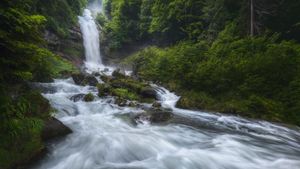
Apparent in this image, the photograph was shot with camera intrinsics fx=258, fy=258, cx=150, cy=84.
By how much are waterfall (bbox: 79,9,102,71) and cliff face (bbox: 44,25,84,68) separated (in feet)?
2.48

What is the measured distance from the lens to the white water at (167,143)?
19.3 feet

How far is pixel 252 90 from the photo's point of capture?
39.1ft

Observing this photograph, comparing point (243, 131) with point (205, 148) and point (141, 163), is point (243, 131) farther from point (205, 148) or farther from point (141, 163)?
point (141, 163)

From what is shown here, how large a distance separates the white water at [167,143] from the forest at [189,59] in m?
1.02

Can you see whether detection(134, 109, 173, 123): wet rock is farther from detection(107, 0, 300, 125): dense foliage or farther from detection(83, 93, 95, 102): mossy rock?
detection(83, 93, 95, 102): mossy rock

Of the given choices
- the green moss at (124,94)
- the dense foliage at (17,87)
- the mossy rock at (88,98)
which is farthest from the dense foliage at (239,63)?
the dense foliage at (17,87)

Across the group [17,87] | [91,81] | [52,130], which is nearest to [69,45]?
[91,81]

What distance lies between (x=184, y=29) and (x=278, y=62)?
13065mm

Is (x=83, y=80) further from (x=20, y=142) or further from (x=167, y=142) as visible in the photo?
(x=20, y=142)

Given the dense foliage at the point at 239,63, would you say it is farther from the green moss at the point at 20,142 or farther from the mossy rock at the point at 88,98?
the green moss at the point at 20,142

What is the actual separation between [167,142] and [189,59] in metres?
9.54

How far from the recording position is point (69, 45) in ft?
84.1

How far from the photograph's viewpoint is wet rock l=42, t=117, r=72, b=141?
6191 mm

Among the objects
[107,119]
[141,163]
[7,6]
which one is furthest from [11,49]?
[107,119]
